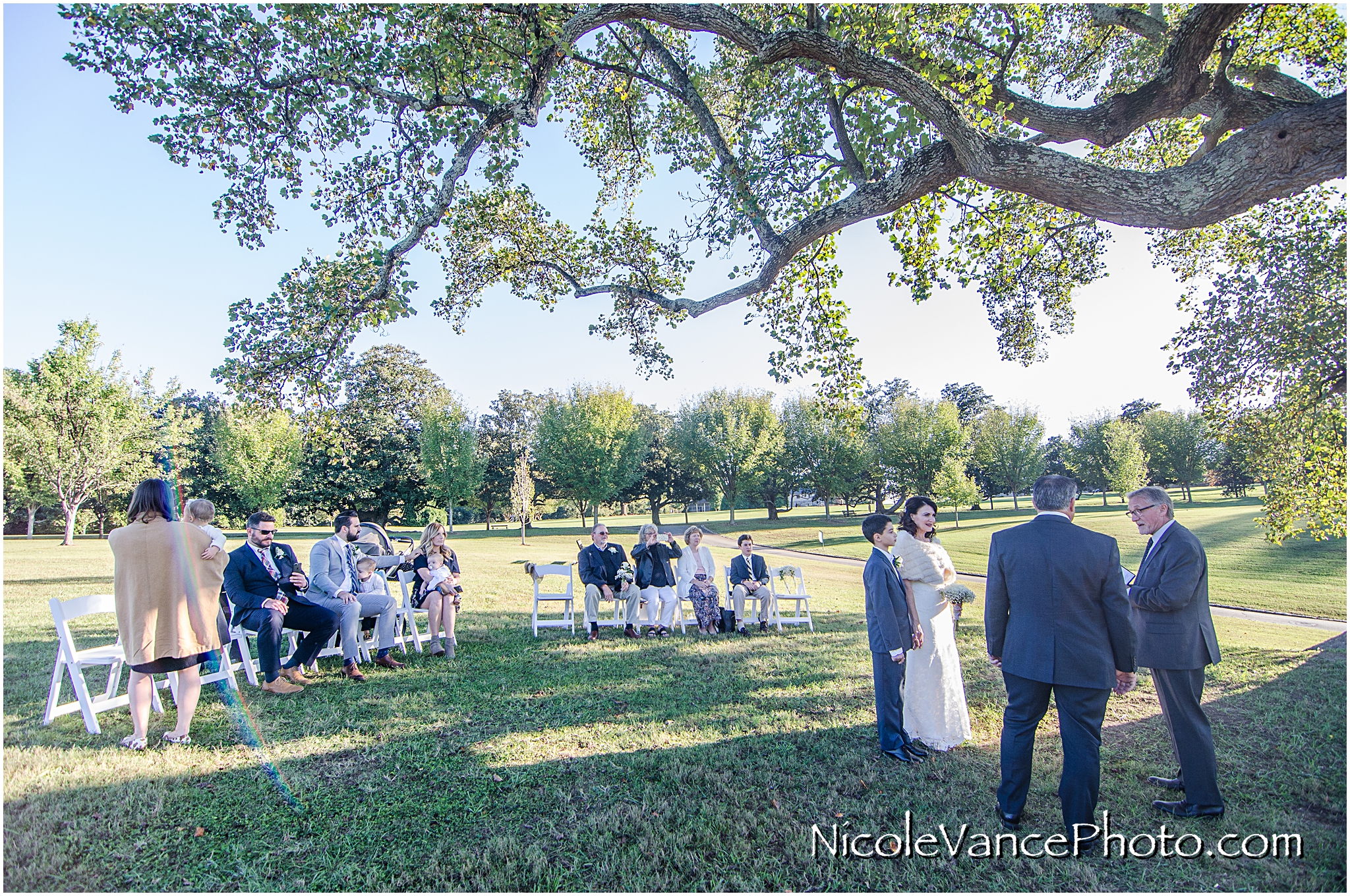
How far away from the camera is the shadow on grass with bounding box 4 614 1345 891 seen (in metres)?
3.28

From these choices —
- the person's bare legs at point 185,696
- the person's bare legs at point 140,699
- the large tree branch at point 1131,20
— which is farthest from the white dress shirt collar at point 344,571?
the large tree branch at point 1131,20

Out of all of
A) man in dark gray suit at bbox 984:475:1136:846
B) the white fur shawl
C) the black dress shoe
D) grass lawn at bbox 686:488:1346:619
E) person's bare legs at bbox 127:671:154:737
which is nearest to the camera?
man in dark gray suit at bbox 984:475:1136:846

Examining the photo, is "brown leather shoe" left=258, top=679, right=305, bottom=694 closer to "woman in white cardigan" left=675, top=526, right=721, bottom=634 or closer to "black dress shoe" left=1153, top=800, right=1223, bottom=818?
"woman in white cardigan" left=675, top=526, right=721, bottom=634

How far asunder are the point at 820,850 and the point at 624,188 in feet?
31.8

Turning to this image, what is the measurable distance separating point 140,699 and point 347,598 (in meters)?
2.36

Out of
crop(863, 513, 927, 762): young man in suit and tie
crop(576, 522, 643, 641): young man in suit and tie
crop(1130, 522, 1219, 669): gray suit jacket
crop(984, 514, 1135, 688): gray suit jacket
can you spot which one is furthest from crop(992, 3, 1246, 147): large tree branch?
crop(576, 522, 643, 641): young man in suit and tie

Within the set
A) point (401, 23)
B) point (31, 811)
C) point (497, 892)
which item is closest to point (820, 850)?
point (497, 892)

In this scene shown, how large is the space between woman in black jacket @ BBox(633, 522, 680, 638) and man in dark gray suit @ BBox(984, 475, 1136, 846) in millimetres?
6364

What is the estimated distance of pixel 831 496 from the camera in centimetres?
4862

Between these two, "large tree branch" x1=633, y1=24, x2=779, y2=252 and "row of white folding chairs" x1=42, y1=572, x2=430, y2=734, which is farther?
"large tree branch" x1=633, y1=24, x2=779, y2=252

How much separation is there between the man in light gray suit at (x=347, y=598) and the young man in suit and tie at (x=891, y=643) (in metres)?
5.66

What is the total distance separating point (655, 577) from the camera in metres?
10.0

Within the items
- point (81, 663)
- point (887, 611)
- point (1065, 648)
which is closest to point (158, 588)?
point (81, 663)

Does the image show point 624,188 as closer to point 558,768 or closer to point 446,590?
point 446,590
